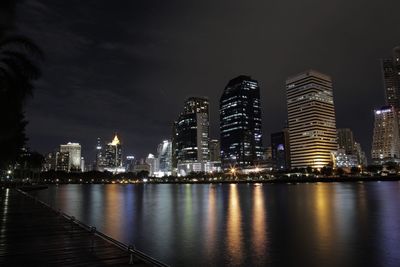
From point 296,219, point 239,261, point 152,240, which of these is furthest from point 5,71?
point 296,219

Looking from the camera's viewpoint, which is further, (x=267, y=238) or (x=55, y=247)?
(x=267, y=238)

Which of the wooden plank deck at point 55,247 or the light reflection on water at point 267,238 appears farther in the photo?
the light reflection on water at point 267,238

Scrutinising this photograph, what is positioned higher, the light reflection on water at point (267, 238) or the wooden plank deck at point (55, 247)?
the wooden plank deck at point (55, 247)

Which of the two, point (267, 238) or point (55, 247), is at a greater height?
point (55, 247)

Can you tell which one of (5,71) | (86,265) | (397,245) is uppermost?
(5,71)

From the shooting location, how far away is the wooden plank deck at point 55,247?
14.0 m

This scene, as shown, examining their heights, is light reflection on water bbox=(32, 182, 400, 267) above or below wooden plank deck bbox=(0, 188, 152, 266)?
below

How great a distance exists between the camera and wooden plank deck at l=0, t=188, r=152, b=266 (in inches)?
553

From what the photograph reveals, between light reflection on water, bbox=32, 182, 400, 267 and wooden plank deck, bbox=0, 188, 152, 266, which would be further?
light reflection on water, bbox=32, 182, 400, 267

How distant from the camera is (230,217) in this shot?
150ft

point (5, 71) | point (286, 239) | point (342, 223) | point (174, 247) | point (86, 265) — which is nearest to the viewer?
point (86, 265)

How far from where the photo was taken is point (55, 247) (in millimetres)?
16828

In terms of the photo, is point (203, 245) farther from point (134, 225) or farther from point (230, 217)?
point (230, 217)

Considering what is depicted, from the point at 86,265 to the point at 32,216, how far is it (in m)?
18.7
